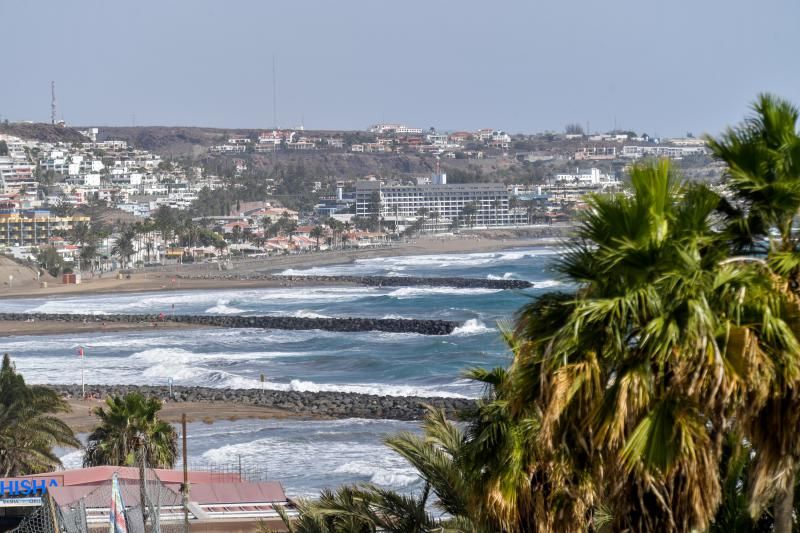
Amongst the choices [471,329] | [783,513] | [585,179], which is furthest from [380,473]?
[585,179]

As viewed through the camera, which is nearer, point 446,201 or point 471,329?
point 471,329

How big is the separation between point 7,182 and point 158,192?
18897 millimetres

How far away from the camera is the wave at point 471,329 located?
52.2m

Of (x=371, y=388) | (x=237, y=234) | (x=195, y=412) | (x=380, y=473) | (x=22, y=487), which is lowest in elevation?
(x=237, y=234)

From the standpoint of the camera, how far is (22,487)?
1535 centimetres

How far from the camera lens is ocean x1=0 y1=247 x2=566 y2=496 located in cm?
2667

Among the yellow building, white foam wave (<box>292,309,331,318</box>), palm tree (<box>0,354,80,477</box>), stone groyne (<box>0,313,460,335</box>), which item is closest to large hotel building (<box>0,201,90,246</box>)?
the yellow building

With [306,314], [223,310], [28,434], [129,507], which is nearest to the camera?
[129,507]

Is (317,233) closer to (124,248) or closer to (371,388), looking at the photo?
(124,248)

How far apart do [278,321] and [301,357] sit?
1107 centimetres

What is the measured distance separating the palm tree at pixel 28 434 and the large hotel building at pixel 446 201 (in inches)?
5077

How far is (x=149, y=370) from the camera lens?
4159 centimetres

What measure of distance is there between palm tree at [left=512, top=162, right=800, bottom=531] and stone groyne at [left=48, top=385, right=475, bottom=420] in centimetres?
2729

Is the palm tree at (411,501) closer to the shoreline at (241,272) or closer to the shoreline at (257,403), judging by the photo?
the shoreline at (257,403)
